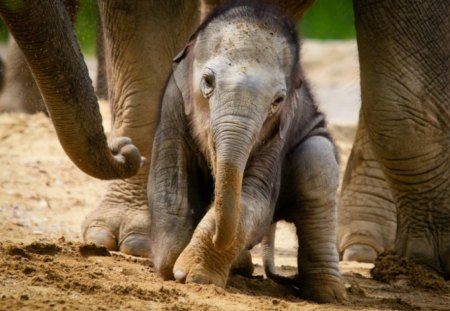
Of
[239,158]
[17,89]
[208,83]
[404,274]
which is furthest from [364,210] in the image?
[17,89]

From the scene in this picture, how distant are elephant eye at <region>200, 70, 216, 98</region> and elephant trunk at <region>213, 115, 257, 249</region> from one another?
0.55ft

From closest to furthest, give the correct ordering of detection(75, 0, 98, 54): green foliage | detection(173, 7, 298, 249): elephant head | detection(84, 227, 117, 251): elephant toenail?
detection(173, 7, 298, 249): elephant head, detection(84, 227, 117, 251): elephant toenail, detection(75, 0, 98, 54): green foliage

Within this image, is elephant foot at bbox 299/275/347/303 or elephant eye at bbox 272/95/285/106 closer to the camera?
elephant eye at bbox 272/95/285/106

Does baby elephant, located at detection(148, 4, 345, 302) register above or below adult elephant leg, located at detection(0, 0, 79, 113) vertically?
below

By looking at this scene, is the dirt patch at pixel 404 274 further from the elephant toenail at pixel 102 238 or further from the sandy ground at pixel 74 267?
the elephant toenail at pixel 102 238

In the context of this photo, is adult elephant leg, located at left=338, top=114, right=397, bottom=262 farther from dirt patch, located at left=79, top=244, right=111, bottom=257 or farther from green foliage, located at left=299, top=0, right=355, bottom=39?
green foliage, located at left=299, top=0, right=355, bottom=39

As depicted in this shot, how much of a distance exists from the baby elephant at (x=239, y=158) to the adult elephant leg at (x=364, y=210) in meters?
1.69

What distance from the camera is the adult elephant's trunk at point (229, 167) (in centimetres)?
422

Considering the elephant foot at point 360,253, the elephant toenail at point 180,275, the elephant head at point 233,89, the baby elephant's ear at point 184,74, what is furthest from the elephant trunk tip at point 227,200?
the elephant foot at point 360,253

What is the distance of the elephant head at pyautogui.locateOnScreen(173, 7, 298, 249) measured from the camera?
4270mm

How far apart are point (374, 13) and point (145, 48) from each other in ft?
3.56

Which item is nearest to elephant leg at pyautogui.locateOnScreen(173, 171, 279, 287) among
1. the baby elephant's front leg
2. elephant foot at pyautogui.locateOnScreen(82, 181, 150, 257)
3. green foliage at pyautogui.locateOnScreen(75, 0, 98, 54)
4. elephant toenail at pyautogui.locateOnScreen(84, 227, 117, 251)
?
the baby elephant's front leg

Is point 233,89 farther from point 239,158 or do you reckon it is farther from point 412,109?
point 412,109

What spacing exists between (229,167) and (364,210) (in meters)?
2.86
